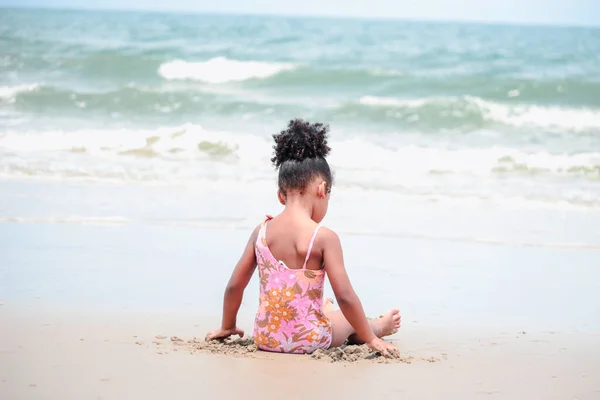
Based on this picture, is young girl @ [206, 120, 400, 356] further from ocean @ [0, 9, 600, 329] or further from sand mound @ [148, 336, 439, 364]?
ocean @ [0, 9, 600, 329]

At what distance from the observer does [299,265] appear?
396 cm

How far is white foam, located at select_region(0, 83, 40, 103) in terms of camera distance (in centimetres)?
1811

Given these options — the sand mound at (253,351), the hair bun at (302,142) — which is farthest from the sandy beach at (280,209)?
the hair bun at (302,142)

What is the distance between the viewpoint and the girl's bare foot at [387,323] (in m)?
4.31

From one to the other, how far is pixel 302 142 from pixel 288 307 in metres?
0.74

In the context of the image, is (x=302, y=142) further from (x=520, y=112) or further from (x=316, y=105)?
(x=316, y=105)

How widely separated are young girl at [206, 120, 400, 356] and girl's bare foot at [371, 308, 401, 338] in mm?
259

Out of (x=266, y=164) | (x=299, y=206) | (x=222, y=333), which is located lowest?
(x=222, y=333)

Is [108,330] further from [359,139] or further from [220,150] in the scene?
[359,139]

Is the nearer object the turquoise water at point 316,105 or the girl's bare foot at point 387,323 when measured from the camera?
the girl's bare foot at point 387,323

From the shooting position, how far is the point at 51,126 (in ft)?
48.7

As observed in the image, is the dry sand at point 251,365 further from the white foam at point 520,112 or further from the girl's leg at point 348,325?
the white foam at point 520,112

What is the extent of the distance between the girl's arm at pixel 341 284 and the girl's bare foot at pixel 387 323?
1.04 ft

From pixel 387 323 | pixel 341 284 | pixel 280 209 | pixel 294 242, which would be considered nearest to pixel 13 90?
pixel 280 209
